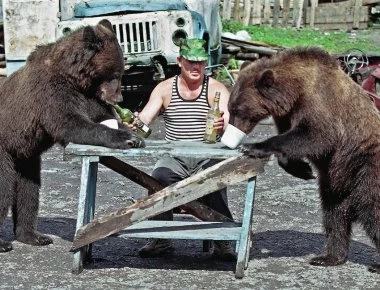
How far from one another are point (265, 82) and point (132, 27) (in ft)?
23.4

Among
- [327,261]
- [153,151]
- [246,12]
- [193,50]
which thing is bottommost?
[246,12]

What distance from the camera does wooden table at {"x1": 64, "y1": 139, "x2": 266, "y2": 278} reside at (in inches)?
267

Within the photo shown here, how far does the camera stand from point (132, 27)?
14.0 m

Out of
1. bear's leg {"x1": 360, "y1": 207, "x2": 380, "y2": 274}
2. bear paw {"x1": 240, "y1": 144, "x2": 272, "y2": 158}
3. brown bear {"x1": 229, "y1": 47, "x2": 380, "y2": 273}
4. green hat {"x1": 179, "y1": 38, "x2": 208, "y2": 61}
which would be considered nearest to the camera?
bear paw {"x1": 240, "y1": 144, "x2": 272, "y2": 158}

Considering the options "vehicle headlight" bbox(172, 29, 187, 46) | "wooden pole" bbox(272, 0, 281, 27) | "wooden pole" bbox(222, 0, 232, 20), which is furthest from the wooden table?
"wooden pole" bbox(272, 0, 281, 27)

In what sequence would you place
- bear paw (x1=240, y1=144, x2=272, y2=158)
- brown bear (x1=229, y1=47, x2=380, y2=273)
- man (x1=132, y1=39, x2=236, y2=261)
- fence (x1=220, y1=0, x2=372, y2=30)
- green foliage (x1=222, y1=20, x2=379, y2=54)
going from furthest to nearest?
fence (x1=220, y1=0, x2=372, y2=30)
green foliage (x1=222, y1=20, x2=379, y2=54)
man (x1=132, y1=39, x2=236, y2=261)
brown bear (x1=229, y1=47, x2=380, y2=273)
bear paw (x1=240, y1=144, x2=272, y2=158)

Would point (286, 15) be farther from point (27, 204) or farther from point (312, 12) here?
point (27, 204)

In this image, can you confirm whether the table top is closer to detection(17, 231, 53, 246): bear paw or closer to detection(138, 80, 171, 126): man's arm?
detection(138, 80, 171, 126): man's arm

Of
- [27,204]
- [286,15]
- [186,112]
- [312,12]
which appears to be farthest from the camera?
[312,12]

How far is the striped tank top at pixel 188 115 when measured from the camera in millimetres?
7738

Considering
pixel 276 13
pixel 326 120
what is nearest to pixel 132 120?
pixel 326 120

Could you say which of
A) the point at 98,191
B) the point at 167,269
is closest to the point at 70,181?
the point at 98,191

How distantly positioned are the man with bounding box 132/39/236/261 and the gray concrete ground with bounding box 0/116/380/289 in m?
0.28

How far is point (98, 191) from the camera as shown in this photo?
392 inches
